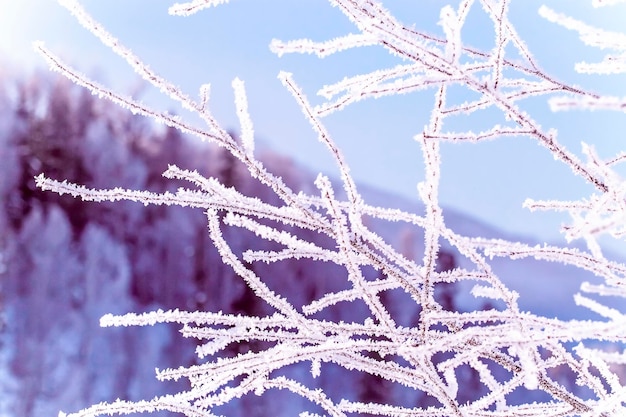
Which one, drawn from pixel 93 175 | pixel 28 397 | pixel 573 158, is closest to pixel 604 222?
pixel 573 158

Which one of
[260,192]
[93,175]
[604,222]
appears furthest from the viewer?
[260,192]

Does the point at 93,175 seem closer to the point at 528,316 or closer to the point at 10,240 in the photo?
the point at 10,240

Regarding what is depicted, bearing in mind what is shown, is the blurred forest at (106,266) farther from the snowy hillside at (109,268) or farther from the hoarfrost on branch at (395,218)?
the hoarfrost on branch at (395,218)

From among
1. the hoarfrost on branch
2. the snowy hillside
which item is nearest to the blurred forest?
the snowy hillside

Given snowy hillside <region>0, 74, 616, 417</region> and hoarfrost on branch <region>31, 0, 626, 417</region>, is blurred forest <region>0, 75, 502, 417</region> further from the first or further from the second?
hoarfrost on branch <region>31, 0, 626, 417</region>

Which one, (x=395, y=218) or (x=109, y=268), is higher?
(x=109, y=268)

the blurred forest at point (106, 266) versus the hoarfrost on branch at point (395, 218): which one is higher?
the blurred forest at point (106, 266)

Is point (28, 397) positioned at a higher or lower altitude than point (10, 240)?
lower

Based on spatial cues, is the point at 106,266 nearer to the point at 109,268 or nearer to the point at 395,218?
the point at 109,268

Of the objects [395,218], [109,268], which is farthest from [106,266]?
[395,218]

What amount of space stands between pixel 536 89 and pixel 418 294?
0.37m

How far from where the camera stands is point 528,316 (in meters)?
1.13

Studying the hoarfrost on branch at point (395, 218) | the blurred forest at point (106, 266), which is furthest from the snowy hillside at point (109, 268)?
the hoarfrost on branch at point (395, 218)

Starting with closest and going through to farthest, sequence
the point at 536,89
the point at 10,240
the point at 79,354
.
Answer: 1. the point at 536,89
2. the point at 79,354
3. the point at 10,240
